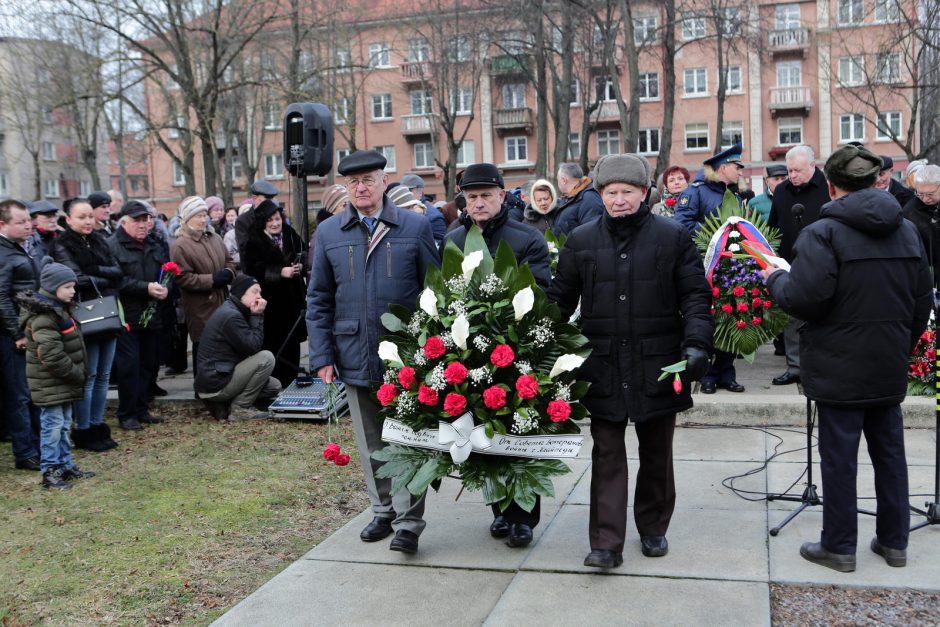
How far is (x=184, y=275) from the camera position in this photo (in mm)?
9602

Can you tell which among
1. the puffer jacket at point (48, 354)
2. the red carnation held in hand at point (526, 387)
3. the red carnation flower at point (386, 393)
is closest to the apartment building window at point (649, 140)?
the puffer jacket at point (48, 354)

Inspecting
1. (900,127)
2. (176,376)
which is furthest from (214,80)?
(900,127)

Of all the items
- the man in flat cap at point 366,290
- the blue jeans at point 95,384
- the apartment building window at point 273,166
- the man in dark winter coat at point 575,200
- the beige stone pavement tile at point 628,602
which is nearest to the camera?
the beige stone pavement tile at point 628,602

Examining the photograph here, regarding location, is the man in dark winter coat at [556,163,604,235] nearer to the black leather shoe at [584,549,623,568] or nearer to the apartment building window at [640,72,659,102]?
the black leather shoe at [584,549,623,568]

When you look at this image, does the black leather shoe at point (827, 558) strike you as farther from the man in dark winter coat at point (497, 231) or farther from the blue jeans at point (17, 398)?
the blue jeans at point (17, 398)

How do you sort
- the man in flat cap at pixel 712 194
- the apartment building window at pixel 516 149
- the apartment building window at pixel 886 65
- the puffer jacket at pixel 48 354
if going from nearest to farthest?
the puffer jacket at pixel 48 354 < the man in flat cap at pixel 712 194 < the apartment building window at pixel 886 65 < the apartment building window at pixel 516 149

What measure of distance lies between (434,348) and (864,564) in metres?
2.43

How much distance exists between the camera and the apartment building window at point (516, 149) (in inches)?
2090

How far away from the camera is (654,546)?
498 cm

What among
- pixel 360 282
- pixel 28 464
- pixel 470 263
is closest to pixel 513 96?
pixel 28 464

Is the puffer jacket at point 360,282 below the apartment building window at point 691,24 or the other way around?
below

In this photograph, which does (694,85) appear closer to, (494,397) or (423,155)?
(423,155)

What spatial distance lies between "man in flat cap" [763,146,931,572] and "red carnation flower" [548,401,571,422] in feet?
3.94

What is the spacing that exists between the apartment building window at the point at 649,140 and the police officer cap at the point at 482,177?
47.4 metres
